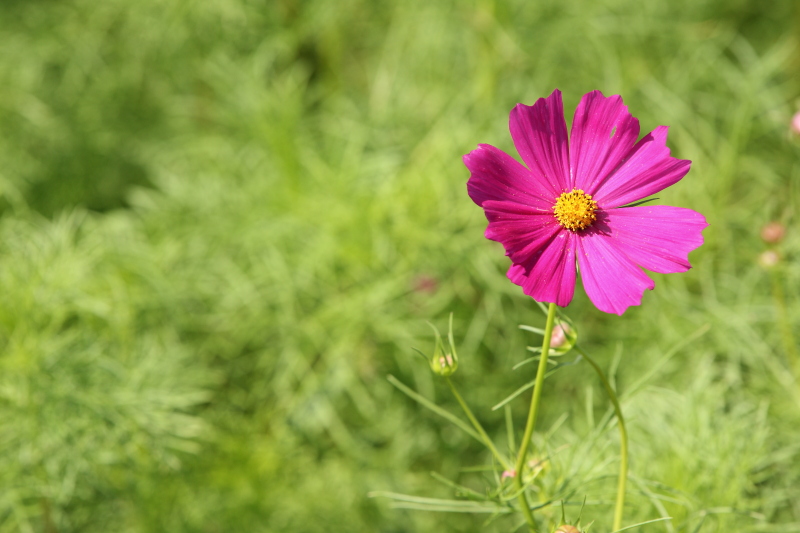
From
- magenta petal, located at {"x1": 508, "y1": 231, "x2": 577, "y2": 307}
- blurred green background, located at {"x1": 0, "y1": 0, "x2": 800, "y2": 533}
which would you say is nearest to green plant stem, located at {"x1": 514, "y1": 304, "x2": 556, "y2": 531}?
magenta petal, located at {"x1": 508, "y1": 231, "x2": 577, "y2": 307}

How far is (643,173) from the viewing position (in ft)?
1.75

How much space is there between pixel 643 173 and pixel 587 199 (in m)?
0.05

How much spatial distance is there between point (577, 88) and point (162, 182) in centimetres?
93

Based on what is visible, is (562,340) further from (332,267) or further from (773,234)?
(332,267)

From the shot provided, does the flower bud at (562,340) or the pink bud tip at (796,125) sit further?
the pink bud tip at (796,125)

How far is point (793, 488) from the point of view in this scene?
0.88 m

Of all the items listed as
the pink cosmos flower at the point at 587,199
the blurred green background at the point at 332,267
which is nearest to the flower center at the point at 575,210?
the pink cosmos flower at the point at 587,199

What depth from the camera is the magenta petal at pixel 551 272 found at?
0.47 m

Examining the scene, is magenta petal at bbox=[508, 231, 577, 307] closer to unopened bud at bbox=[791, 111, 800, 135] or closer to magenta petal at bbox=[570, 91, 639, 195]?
magenta petal at bbox=[570, 91, 639, 195]

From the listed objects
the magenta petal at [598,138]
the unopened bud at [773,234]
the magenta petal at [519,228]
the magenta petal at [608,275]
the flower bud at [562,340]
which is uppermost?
the magenta petal at [598,138]

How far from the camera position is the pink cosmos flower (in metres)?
0.49

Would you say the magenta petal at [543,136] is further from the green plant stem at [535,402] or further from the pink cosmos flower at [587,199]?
the green plant stem at [535,402]

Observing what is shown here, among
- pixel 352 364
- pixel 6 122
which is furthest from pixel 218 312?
pixel 6 122

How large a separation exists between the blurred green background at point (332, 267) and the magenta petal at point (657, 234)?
36 cm
